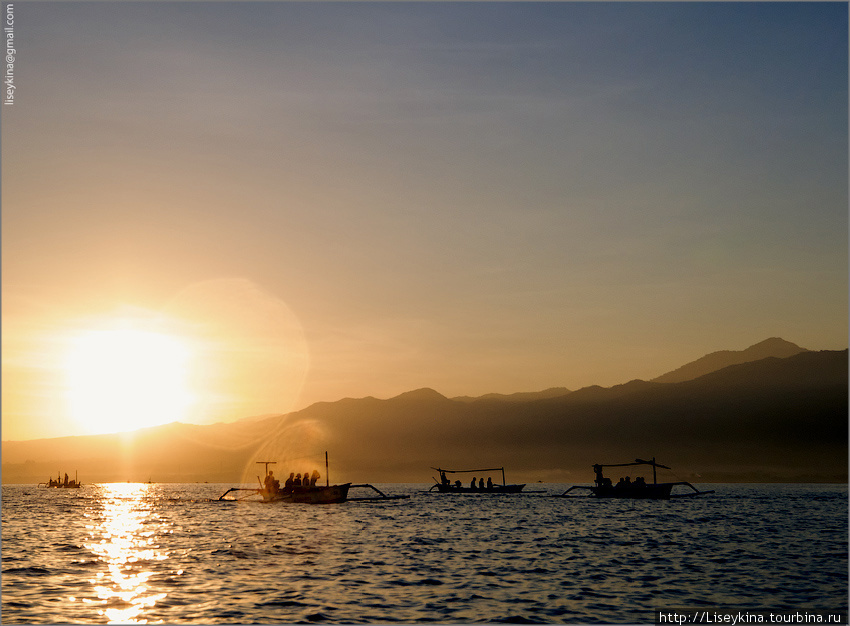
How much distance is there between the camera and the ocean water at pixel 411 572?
3117 cm

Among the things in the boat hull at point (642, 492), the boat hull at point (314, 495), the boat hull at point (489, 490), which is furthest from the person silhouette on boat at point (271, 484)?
the boat hull at point (489, 490)

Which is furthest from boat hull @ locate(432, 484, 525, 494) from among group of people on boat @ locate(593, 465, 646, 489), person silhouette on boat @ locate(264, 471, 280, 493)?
person silhouette on boat @ locate(264, 471, 280, 493)

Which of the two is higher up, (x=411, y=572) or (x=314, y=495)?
(x=411, y=572)

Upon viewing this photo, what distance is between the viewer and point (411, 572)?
1615 inches

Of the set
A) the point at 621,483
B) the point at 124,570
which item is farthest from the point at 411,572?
the point at 621,483

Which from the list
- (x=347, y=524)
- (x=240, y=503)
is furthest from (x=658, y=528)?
(x=240, y=503)

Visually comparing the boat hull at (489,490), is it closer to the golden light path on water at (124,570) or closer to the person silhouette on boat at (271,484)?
the person silhouette on boat at (271,484)

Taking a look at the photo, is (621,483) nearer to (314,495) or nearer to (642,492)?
(642,492)

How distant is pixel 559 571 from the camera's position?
137 feet

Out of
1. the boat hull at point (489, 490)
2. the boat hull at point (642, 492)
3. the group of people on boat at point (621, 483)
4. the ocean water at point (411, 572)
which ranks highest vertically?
the ocean water at point (411, 572)

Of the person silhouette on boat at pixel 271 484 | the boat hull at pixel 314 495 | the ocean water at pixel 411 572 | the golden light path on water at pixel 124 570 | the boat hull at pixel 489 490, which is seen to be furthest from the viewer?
the boat hull at pixel 489 490

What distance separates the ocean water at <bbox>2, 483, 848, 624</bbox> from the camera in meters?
31.2

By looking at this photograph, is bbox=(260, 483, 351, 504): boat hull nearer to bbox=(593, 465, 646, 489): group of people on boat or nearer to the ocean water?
the ocean water

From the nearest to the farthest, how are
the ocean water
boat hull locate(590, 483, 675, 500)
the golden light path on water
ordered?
the ocean water, the golden light path on water, boat hull locate(590, 483, 675, 500)
